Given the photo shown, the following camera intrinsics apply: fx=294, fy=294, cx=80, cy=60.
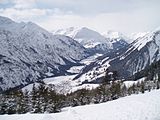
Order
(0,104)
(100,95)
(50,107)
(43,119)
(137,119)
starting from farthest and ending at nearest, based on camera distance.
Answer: (100,95) < (50,107) < (0,104) < (43,119) < (137,119)

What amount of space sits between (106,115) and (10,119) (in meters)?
12.5

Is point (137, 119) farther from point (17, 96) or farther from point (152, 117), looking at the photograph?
point (17, 96)

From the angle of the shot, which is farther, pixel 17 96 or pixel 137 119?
pixel 17 96

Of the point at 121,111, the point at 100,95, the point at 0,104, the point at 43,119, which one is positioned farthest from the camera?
the point at 100,95

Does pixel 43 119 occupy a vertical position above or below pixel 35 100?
above

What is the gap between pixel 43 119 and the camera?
35031 millimetres

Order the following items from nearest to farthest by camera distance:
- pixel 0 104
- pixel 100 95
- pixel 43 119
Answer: pixel 43 119 → pixel 0 104 → pixel 100 95

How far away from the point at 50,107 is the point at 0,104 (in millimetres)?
13478

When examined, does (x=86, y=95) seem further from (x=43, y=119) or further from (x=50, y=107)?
(x=43, y=119)

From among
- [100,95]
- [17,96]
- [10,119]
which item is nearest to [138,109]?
[10,119]

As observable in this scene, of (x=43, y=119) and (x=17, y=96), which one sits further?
(x=17, y=96)

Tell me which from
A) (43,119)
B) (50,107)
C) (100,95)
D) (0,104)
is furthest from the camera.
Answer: (100,95)

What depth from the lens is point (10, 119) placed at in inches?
1511

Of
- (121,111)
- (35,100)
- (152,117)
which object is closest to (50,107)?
(35,100)
